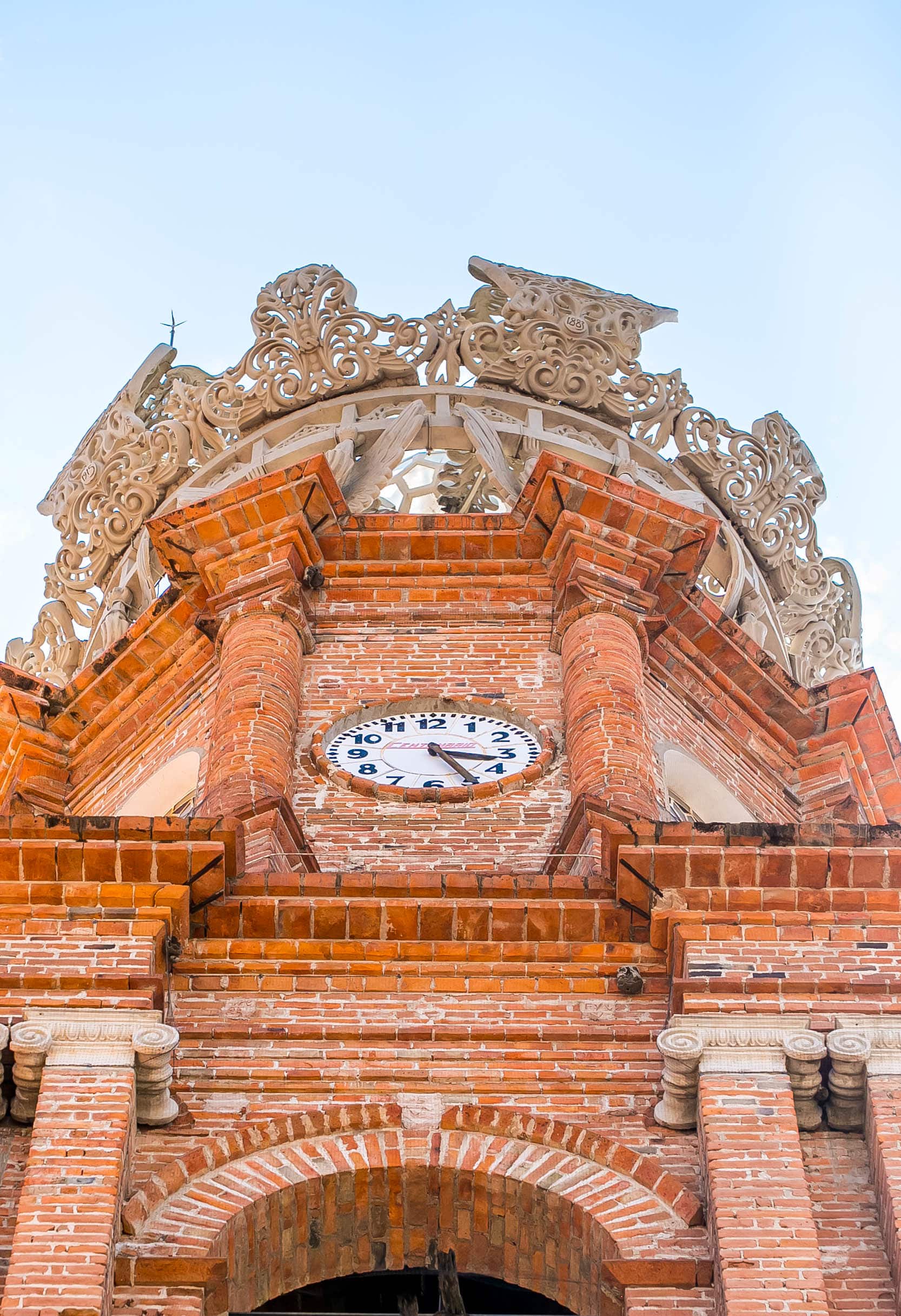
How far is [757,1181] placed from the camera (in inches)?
689

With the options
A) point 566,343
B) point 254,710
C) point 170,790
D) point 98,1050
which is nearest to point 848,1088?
point 98,1050

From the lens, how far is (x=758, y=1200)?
56.9 ft

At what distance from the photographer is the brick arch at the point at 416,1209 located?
1795 centimetres

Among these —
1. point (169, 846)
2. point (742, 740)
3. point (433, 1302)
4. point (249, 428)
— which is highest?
point (249, 428)

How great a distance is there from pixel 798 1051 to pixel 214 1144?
3.90 metres

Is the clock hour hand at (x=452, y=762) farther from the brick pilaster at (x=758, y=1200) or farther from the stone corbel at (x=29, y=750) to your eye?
the brick pilaster at (x=758, y=1200)

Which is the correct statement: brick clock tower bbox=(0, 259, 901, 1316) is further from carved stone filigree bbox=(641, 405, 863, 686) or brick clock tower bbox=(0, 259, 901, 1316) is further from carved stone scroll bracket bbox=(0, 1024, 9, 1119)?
carved stone filigree bbox=(641, 405, 863, 686)

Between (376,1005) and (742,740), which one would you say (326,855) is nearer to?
(376,1005)

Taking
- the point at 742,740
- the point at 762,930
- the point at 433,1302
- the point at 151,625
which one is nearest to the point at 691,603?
the point at 742,740

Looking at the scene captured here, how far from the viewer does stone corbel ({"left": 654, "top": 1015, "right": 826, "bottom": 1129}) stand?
18516 millimetres

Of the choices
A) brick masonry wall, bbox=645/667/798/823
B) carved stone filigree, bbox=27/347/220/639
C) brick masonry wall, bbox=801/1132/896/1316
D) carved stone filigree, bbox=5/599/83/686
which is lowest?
brick masonry wall, bbox=801/1132/896/1316

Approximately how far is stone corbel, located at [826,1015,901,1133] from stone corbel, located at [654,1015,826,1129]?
0.09 m

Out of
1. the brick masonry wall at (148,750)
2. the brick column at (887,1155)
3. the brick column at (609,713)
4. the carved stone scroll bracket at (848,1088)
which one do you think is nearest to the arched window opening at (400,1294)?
the carved stone scroll bracket at (848,1088)

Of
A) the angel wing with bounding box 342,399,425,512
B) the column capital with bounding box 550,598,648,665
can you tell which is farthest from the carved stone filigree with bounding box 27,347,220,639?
the column capital with bounding box 550,598,648,665
